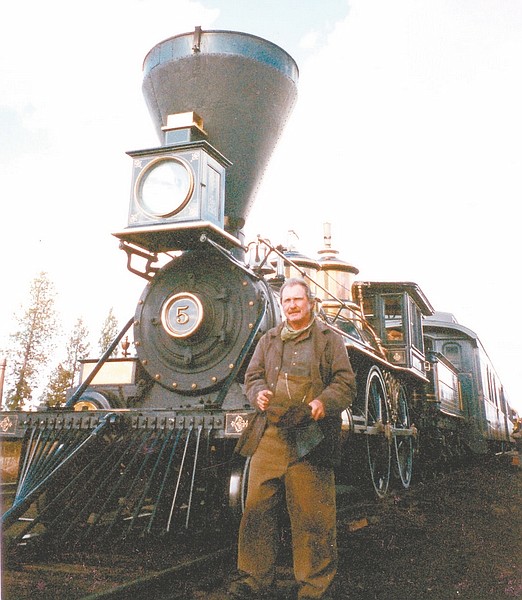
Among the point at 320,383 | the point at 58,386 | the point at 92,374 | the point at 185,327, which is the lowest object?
the point at 320,383

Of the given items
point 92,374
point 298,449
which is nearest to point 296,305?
point 298,449

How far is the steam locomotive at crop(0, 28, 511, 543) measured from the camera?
340 cm

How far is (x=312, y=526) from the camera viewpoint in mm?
2258

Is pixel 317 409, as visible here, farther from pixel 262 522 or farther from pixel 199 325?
pixel 199 325

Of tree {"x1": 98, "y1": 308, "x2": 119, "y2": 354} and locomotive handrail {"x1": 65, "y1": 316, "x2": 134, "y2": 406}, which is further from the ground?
tree {"x1": 98, "y1": 308, "x2": 119, "y2": 354}

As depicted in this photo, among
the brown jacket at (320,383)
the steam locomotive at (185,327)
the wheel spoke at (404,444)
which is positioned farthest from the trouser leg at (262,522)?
the wheel spoke at (404,444)

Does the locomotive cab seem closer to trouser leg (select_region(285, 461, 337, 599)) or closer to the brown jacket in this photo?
the brown jacket

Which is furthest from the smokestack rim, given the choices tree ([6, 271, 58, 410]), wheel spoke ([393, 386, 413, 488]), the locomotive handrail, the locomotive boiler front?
tree ([6, 271, 58, 410])

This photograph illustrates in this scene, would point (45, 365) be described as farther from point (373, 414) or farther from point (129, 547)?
point (129, 547)

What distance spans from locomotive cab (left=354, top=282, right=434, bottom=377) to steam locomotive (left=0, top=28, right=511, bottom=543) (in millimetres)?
1742

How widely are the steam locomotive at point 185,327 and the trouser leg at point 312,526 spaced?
0.95 meters

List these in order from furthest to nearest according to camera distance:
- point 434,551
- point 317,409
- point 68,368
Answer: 1. point 68,368
2. point 434,551
3. point 317,409

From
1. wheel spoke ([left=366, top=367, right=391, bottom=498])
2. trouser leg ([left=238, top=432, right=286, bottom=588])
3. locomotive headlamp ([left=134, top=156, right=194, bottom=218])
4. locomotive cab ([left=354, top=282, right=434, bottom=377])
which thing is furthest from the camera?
locomotive cab ([left=354, top=282, right=434, bottom=377])

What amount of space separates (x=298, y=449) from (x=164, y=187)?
2.48m
